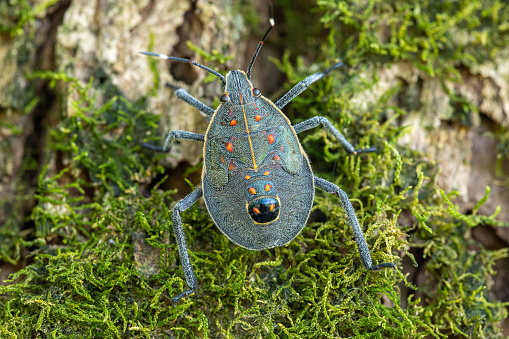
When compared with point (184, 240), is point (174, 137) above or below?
above

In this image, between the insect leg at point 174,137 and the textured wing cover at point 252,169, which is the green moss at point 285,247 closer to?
the insect leg at point 174,137

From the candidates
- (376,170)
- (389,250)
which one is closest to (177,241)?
(389,250)

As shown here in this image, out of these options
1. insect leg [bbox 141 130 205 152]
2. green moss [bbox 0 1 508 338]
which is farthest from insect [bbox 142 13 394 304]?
green moss [bbox 0 1 508 338]

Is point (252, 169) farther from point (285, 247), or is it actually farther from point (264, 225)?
point (285, 247)

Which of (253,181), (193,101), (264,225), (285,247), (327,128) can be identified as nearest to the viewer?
(264,225)

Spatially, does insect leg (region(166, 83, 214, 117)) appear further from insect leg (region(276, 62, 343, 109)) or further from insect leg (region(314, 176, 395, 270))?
insect leg (region(314, 176, 395, 270))

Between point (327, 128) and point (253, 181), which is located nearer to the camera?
point (253, 181)

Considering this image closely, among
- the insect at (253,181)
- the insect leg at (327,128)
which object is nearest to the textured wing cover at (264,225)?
the insect at (253,181)

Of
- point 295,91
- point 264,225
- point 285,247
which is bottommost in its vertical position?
point 285,247

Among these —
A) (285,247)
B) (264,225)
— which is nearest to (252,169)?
(264,225)
